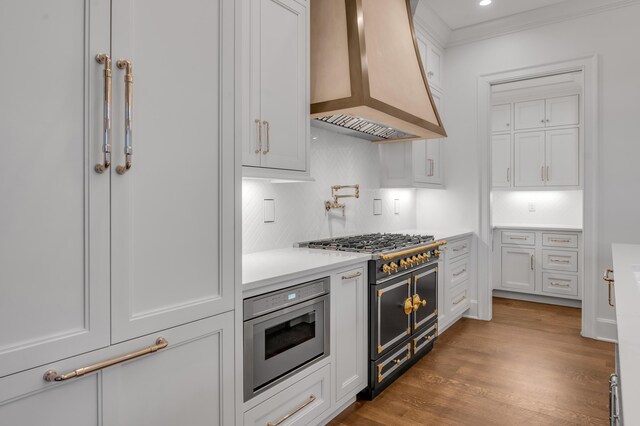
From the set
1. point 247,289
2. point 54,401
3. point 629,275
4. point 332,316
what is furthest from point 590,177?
point 54,401

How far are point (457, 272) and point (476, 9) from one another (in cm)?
245

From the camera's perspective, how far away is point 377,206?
3797 millimetres

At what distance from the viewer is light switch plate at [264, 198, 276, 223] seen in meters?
2.58

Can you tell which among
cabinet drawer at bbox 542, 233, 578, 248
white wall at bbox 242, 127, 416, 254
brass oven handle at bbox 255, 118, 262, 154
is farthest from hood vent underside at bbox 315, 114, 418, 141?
cabinet drawer at bbox 542, 233, 578, 248

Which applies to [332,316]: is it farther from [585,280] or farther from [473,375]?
[585,280]

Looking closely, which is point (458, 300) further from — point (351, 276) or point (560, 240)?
point (351, 276)

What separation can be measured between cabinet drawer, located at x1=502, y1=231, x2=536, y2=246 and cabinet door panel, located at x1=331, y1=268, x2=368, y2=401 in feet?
11.0

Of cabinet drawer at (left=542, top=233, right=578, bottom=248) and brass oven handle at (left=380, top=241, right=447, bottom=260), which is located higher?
brass oven handle at (left=380, top=241, right=447, bottom=260)

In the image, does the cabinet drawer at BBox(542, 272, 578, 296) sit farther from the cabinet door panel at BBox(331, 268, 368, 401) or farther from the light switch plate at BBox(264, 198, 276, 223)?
the light switch plate at BBox(264, 198, 276, 223)

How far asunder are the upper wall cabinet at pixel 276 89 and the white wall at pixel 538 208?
4.15 metres

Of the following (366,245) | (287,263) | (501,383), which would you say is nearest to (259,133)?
(287,263)

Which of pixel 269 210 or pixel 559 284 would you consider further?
pixel 559 284

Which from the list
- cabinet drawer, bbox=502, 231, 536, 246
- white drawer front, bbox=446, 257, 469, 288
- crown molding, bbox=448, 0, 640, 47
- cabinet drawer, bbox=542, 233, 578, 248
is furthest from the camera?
cabinet drawer, bbox=502, 231, 536, 246

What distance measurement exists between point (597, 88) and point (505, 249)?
2.24 metres
